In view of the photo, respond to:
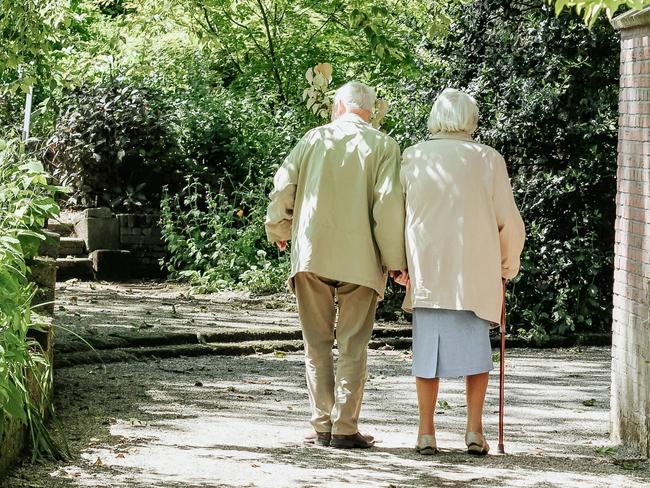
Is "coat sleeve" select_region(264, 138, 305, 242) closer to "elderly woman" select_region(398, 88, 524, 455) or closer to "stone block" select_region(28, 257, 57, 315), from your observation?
"elderly woman" select_region(398, 88, 524, 455)

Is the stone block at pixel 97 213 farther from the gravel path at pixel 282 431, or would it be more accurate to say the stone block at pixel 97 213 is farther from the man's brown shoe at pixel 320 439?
the man's brown shoe at pixel 320 439

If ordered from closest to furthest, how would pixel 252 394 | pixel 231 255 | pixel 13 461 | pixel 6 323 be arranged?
pixel 6 323, pixel 13 461, pixel 252 394, pixel 231 255

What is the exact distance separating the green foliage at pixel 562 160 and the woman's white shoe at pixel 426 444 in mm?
4765

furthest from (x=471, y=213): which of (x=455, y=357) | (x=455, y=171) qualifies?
(x=455, y=357)

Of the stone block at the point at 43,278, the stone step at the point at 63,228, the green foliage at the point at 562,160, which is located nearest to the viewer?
the stone block at the point at 43,278

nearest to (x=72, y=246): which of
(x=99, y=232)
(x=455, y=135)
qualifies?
(x=99, y=232)

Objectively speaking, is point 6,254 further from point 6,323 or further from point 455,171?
point 455,171

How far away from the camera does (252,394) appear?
7859mm

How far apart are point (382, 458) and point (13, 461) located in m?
1.76

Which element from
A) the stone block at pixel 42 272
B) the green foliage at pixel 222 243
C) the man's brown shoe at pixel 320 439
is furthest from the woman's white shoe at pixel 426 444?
the green foliage at pixel 222 243

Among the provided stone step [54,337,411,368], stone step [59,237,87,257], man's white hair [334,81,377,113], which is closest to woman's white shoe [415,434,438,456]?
man's white hair [334,81,377,113]

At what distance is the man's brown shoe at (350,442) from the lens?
246 inches

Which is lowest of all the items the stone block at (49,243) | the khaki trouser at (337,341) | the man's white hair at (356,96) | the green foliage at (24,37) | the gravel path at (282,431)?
the gravel path at (282,431)

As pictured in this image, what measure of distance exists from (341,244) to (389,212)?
295 mm
